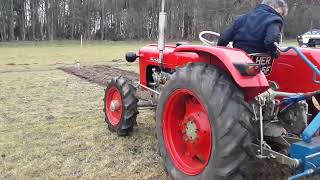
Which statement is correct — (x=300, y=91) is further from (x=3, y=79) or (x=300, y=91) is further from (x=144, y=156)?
(x=3, y=79)

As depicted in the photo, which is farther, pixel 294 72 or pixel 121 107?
pixel 121 107

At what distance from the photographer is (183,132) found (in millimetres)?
3551

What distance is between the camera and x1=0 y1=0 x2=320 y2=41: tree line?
43.4m

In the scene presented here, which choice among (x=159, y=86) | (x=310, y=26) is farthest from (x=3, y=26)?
(x=159, y=86)

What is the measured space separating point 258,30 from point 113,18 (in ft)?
149

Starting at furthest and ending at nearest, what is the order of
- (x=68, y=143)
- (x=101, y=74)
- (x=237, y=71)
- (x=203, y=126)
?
(x=101, y=74), (x=68, y=143), (x=203, y=126), (x=237, y=71)

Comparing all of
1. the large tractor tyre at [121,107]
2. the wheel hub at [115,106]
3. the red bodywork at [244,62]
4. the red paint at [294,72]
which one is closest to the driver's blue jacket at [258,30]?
the red bodywork at [244,62]

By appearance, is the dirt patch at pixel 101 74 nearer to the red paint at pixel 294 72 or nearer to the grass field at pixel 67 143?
the grass field at pixel 67 143

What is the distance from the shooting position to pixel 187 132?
11.4 ft

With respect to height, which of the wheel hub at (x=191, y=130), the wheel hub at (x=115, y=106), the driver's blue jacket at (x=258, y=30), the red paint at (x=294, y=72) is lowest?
the wheel hub at (x=115, y=106)

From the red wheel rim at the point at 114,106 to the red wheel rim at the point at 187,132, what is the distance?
1.69 metres

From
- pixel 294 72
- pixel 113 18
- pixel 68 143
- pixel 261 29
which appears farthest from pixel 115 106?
pixel 113 18

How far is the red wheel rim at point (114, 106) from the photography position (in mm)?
5262

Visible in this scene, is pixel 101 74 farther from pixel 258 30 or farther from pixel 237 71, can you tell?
pixel 237 71
